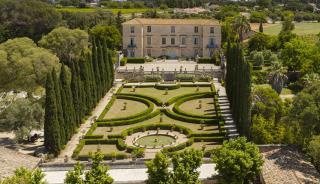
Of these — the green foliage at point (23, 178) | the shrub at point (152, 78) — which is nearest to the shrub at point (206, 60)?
the shrub at point (152, 78)

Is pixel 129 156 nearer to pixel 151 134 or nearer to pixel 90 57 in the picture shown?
pixel 151 134

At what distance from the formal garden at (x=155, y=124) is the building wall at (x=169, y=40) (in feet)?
64.8

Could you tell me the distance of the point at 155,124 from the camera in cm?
4522

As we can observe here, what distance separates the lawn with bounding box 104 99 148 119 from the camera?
163 ft

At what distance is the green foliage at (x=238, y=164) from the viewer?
1076 inches

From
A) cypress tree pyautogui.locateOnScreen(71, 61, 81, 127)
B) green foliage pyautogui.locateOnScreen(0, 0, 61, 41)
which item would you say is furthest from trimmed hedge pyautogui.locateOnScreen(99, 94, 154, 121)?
green foliage pyautogui.locateOnScreen(0, 0, 61, 41)

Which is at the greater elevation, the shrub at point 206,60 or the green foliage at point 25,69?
the green foliage at point 25,69

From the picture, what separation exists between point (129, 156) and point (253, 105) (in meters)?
12.6

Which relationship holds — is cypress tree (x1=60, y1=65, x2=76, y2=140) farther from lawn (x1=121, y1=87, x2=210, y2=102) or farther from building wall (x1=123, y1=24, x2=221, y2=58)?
building wall (x1=123, y1=24, x2=221, y2=58)

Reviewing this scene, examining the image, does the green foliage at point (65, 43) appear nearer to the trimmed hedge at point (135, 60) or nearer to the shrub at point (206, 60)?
the trimmed hedge at point (135, 60)

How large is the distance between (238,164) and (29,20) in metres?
69.6

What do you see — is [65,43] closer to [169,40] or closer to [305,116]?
[169,40]

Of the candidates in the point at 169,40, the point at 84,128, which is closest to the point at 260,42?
the point at 169,40

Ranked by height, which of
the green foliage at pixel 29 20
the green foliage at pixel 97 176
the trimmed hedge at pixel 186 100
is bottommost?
the trimmed hedge at pixel 186 100
